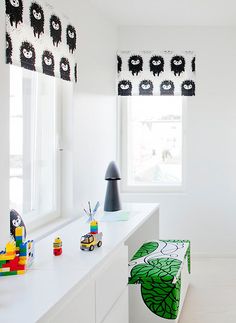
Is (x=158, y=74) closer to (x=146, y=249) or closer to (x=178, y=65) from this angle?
(x=178, y=65)

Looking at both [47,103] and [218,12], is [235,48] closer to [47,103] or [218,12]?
[218,12]

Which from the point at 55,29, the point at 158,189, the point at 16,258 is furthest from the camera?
the point at 158,189

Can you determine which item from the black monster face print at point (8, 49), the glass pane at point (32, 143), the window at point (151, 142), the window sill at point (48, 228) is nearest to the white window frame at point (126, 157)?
the window at point (151, 142)

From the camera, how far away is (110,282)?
7.71ft

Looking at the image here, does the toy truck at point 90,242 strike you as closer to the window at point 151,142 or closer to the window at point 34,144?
the window at point 34,144

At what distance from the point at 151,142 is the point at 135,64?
2.67 feet

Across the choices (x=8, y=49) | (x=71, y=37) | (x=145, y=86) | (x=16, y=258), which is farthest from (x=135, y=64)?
(x=16, y=258)

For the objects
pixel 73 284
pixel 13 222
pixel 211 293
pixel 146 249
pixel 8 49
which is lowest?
pixel 211 293

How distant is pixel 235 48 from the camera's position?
4.77 meters

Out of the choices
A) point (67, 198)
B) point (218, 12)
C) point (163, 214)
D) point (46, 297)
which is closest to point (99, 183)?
point (67, 198)

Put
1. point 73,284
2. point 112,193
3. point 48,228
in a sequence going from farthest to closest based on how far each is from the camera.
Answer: point 112,193
point 48,228
point 73,284

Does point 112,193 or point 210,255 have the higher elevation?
point 112,193

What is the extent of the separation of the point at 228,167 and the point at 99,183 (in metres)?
1.44

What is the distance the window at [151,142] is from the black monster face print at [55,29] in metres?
1.87
